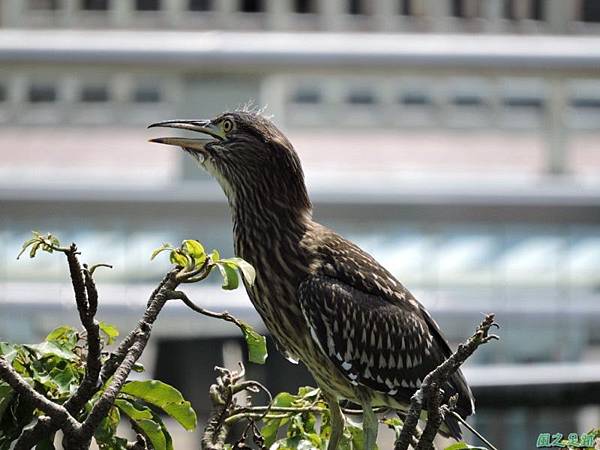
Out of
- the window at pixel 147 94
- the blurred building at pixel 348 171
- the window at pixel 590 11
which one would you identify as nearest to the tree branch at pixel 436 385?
the blurred building at pixel 348 171

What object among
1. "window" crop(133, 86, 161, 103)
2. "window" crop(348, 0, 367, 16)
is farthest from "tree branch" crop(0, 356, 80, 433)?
"window" crop(348, 0, 367, 16)

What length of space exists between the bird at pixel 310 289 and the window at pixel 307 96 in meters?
4.59

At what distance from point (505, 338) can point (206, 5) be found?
13.9ft

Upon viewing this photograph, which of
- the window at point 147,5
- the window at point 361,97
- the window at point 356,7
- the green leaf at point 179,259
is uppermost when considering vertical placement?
the window at point 356,7

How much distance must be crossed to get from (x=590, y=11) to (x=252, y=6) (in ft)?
7.98

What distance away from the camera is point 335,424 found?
2305 millimetres

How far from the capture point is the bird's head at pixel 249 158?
2885 mm

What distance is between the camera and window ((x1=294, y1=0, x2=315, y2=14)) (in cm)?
877

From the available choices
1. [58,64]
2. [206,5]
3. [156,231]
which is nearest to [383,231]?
[156,231]

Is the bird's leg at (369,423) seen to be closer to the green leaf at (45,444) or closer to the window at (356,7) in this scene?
the green leaf at (45,444)

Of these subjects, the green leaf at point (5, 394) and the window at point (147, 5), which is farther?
the window at point (147, 5)

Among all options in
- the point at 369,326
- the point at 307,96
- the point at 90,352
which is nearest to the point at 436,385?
the point at 90,352

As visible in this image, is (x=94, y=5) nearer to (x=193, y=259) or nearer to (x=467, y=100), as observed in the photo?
(x=467, y=100)

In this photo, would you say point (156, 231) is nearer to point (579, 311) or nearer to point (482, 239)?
point (482, 239)
